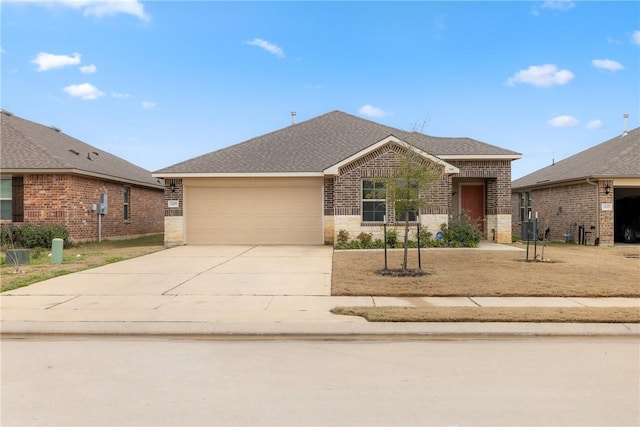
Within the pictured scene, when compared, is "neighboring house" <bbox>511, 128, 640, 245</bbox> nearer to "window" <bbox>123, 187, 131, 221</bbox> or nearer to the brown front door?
the brown front door

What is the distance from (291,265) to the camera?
1359cm

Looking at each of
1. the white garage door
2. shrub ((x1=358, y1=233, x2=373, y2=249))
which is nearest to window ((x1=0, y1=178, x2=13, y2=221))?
the white garage door

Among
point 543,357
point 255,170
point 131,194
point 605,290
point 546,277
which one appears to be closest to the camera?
point 543,357

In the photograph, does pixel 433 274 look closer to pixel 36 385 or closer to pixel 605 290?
pixel 605 290

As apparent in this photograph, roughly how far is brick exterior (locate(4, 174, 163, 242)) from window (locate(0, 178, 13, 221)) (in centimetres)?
70

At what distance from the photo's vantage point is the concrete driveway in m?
9.83

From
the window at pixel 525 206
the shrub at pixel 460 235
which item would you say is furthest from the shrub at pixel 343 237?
the window at pixel 525 206

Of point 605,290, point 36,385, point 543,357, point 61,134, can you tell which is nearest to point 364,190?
point 605,290

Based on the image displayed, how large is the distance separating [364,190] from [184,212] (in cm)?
775

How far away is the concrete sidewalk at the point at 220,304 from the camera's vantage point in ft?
22.3

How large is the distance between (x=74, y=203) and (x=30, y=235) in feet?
6.93

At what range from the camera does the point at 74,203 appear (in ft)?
65.3

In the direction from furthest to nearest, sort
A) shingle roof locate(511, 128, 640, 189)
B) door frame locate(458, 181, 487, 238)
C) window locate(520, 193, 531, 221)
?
window locate(520, 193, 531, 221) < door frame locate(458, 181, 487, 238) < shingle roof locate(511, 128, 640, 189)

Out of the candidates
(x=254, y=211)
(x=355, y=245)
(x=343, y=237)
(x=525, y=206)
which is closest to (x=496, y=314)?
(x=355, y=245)
